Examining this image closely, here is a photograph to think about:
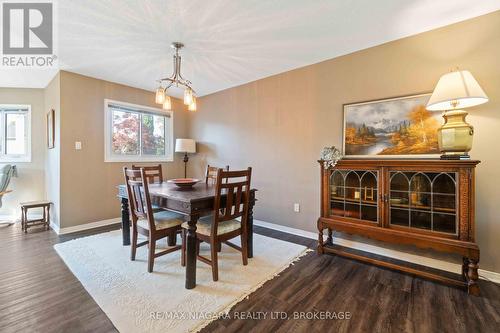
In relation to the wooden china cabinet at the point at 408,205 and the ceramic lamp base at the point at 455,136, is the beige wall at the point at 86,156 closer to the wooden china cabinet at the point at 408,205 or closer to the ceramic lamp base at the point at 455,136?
the wooden china cabinet at the point at 408,205

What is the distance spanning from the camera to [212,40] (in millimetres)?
2451

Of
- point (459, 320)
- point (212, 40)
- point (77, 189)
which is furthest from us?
point (77, 189)

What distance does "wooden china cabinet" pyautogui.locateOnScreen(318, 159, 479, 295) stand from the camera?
1.84m

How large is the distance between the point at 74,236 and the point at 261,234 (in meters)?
2.63

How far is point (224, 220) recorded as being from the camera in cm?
208

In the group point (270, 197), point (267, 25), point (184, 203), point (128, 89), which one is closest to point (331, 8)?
point (267, 25)

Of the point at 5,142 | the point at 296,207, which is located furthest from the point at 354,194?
the point at 5,142

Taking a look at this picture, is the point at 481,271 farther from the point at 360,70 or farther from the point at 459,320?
the point at 360,70

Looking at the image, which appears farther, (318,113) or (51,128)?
(51,128)

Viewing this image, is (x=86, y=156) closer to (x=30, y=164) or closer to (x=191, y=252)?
(x=30, y=164)

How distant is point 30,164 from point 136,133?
2.01m

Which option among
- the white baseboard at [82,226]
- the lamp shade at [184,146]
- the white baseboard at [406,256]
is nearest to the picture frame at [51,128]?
the white baseboard at [82,226]

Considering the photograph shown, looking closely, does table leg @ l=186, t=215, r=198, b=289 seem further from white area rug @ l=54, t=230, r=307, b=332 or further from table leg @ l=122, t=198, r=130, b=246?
table leg @ l=122, t=198, r=130, b=246

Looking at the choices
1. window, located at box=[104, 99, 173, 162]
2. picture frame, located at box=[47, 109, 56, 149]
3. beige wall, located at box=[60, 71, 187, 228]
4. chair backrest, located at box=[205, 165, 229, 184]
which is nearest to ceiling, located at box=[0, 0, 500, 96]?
beige wall, located at box=[60, 71, 187, 228]
